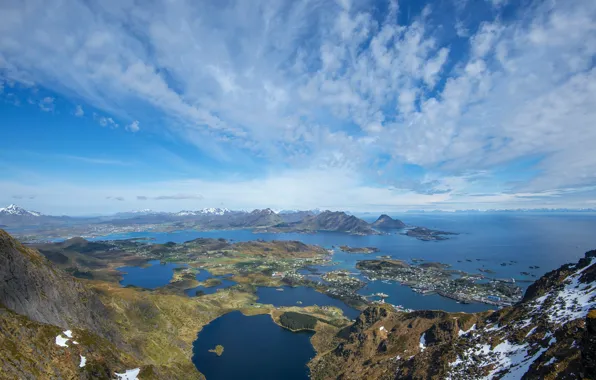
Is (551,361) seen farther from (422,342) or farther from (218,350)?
(218,350)

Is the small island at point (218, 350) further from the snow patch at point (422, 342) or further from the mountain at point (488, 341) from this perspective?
the snow patch at point (422, 342)

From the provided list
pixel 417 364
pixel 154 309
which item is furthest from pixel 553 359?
pixel 154 309

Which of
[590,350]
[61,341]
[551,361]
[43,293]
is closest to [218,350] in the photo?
[43,293]

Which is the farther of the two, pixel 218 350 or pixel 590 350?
pixel 218 350

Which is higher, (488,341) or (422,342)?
(488,341)

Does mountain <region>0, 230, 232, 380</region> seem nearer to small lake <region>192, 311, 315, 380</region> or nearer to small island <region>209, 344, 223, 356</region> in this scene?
small lake <region>192, 311, 315, 380</region>

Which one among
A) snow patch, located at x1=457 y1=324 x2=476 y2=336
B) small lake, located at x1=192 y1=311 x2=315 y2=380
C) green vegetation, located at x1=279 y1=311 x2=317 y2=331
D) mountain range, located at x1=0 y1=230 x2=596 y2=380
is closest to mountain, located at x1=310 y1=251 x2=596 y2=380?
snow patch, located at x1=457 y1=324 x2=476 y2=336

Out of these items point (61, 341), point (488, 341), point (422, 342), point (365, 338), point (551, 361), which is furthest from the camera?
point (365, 338)
